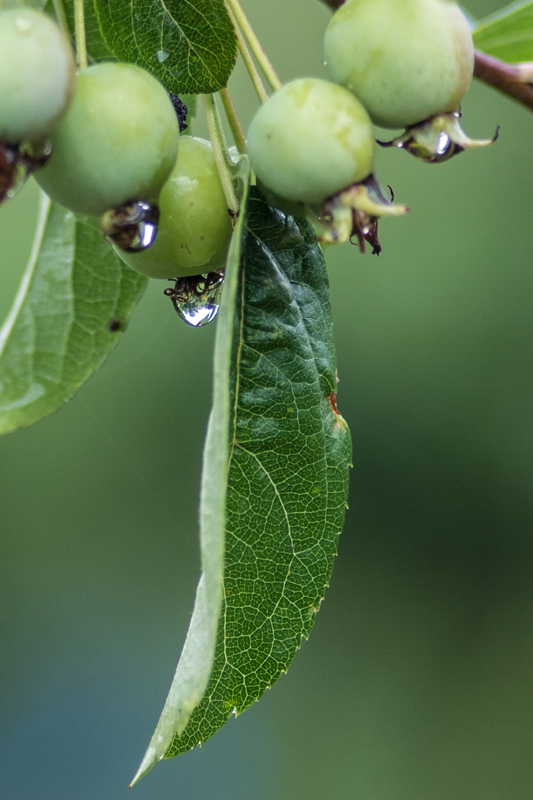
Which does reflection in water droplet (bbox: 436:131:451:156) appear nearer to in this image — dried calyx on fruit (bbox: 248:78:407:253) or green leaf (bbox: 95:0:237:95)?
dried calyx on fruit (bbox: 248:78:407:253)

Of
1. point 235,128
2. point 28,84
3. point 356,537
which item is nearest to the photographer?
point 28,84

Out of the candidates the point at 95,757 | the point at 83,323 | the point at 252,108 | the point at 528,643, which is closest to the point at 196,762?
the point at 95,757

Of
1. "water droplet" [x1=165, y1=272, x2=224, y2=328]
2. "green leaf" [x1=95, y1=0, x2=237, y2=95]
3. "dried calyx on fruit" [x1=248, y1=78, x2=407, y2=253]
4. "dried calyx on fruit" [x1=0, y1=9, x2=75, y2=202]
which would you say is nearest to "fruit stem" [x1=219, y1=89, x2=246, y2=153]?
"green leaf" [x1=95, y1=0, x2=237, y2=95]

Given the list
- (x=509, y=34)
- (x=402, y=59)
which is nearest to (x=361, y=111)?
(x=402, y=59)

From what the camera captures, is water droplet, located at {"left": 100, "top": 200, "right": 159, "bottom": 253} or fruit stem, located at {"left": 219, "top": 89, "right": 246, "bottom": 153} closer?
water droplet, located at {"left": 100, "top": 200, "right": 159, "bottom": 253}

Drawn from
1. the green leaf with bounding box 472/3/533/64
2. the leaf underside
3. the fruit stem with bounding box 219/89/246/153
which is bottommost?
the leaf underside

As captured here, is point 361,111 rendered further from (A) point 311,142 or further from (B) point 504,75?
(B) point 504,75

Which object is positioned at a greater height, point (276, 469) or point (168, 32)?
point (168, 32)
